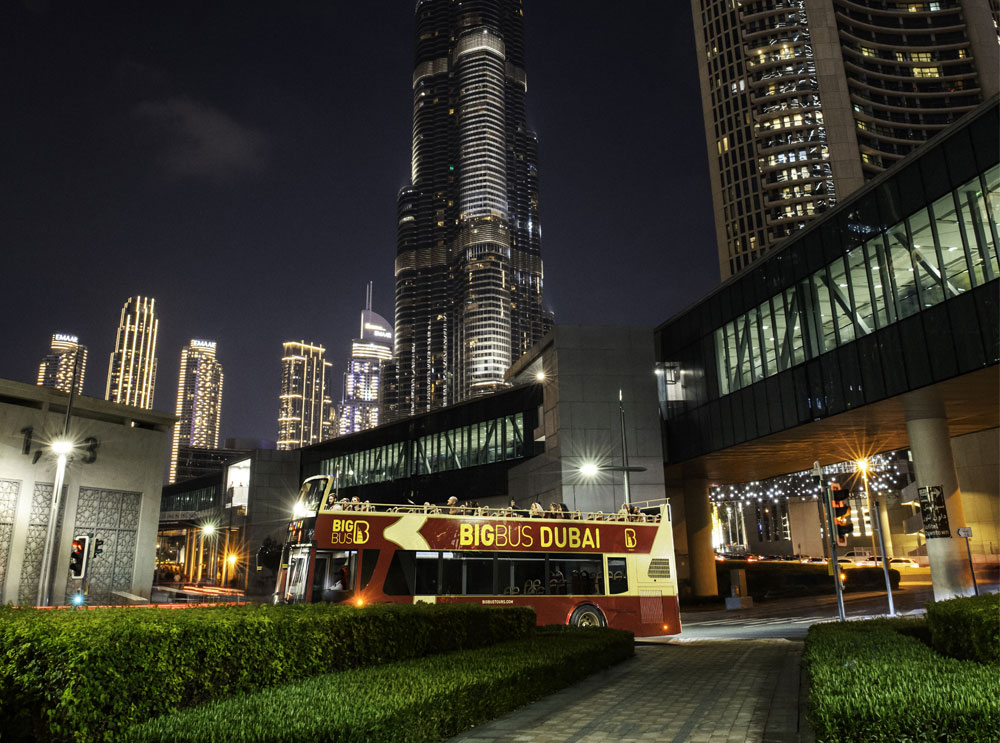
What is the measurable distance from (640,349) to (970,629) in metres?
31.7

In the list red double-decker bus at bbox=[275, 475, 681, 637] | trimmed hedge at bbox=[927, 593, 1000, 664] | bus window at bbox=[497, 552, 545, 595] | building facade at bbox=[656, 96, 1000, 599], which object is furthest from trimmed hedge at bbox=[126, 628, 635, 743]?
building facade at bbox=[656, 96, 1000, 599]

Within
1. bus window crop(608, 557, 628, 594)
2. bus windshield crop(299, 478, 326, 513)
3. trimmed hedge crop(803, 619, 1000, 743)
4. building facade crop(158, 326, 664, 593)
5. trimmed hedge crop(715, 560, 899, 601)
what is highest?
building facade crop(158, 326, 664, 593)

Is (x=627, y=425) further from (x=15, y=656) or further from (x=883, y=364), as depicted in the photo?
(x=15, y=656)

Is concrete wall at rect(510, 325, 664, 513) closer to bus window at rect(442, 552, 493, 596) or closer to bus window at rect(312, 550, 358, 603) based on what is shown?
bus window at rect(442, 552, 493, 596)

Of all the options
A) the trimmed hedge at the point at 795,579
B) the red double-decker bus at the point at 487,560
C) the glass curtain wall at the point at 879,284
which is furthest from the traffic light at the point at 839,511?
the trimmed hedge at the point at 795,579

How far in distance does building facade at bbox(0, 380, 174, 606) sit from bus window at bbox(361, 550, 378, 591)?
17.3m

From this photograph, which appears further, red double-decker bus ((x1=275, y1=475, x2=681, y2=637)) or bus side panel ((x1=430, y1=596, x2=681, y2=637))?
bus side panel ((x1=430, y1=596, x2=681, y2=637))

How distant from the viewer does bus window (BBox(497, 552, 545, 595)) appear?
20.0 metres

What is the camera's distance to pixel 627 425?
3878 centimetres

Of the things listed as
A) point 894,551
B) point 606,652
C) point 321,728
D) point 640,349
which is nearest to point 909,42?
point 894,551

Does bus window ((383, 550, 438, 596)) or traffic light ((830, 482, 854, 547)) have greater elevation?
traffic light ((830, 482, 854, 547))

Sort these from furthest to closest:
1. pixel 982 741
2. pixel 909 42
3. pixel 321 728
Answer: pixel 909 42 < pixel 321 728 < pixel 982 741

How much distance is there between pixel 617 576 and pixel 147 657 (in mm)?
16254

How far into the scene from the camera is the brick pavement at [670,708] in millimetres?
8516
